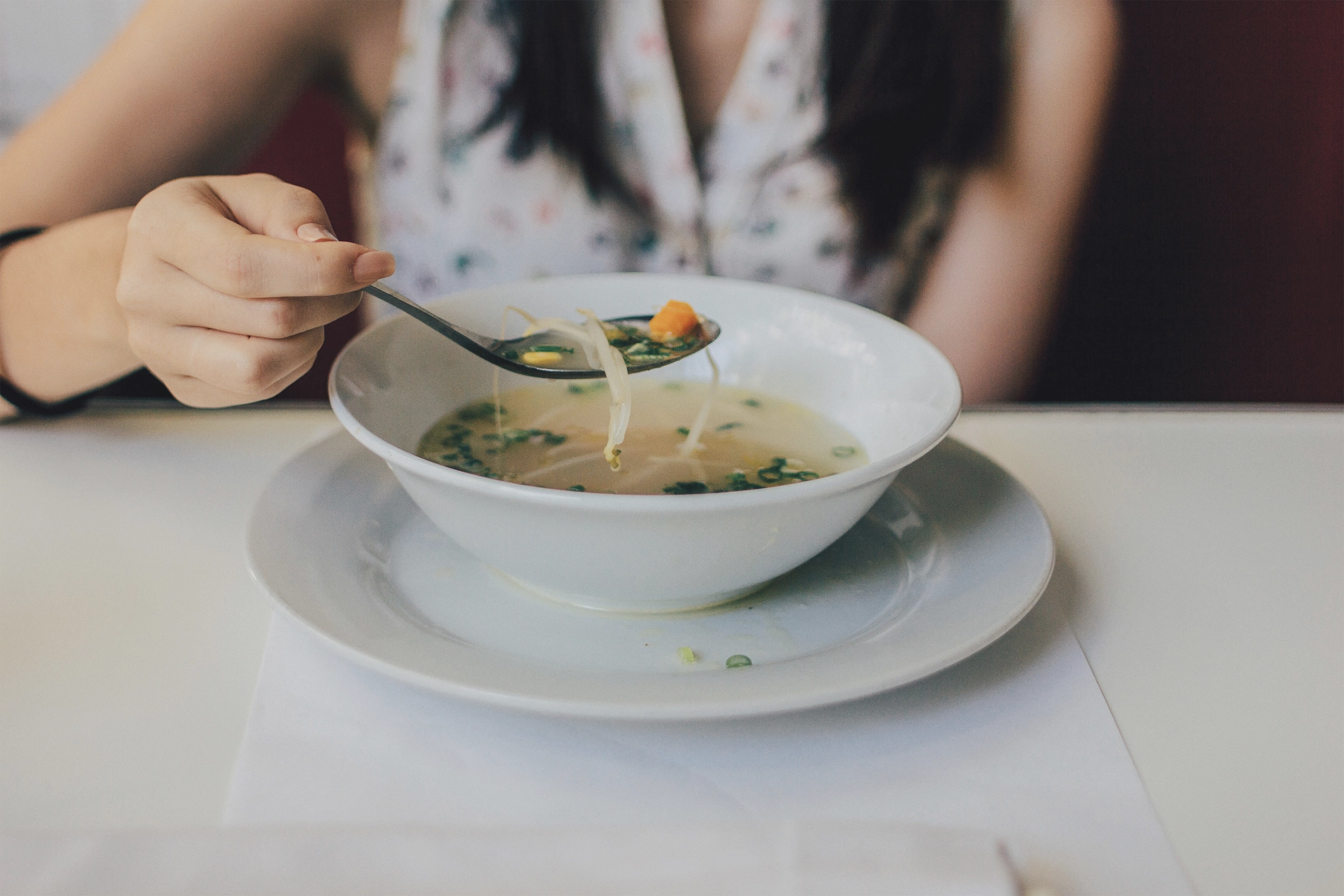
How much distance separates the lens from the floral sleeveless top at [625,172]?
143 cm

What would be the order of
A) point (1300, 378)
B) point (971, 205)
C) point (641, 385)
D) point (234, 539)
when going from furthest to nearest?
point (1300, 378), point (971, 205), point (641, 385), point (234, 539)

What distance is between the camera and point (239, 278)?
0.59m

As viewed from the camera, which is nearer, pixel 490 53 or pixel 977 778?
pixel 977 778

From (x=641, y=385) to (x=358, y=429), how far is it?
0.40 m

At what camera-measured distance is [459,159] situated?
148cm

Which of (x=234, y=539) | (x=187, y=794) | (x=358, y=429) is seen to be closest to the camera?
(x=187, y=794)

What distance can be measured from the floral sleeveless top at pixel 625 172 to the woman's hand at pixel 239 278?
31.9 inches

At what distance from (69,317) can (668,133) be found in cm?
86

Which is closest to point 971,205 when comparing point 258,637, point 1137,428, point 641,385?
point 1137,428

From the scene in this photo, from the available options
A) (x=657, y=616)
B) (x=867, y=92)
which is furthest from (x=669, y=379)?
(x=867, y=92)

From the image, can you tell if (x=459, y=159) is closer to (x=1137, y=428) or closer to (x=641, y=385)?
(x=641, y=385)

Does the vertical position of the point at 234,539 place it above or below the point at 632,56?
below

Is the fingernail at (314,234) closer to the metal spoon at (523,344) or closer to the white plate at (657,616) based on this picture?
the metal spoon at (523,344)

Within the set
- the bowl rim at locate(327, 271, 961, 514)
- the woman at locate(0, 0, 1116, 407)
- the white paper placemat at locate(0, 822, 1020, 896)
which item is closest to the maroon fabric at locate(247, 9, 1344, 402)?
the woman at locate(0, 0, 1116, 407)
